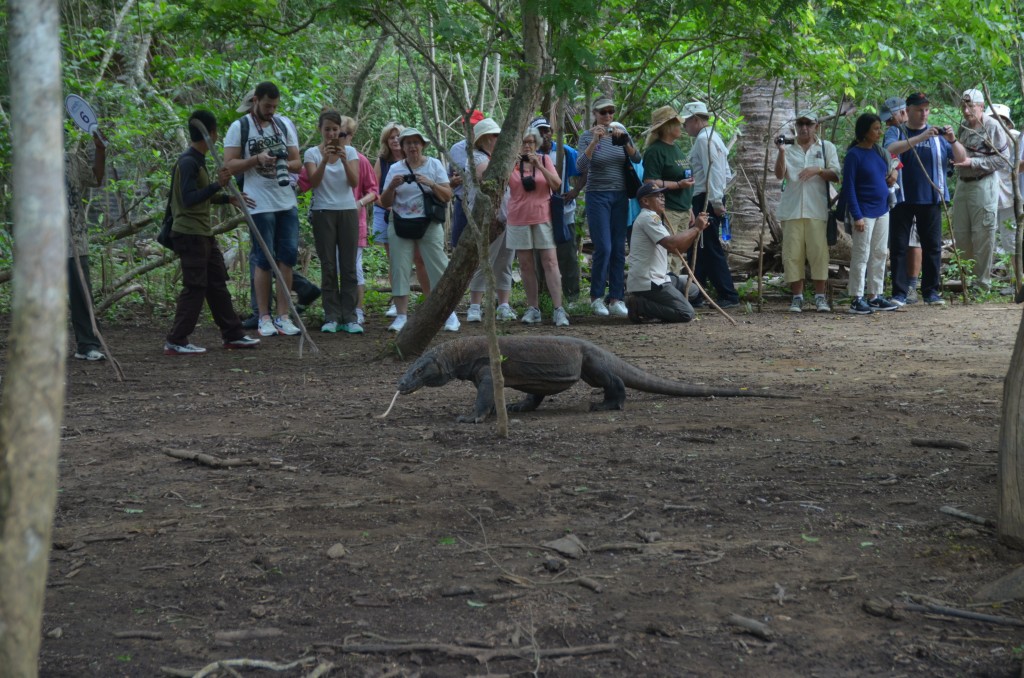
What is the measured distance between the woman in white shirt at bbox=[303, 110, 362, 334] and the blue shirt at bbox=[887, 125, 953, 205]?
19.7ft

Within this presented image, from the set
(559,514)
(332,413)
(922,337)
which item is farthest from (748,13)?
(559,514)

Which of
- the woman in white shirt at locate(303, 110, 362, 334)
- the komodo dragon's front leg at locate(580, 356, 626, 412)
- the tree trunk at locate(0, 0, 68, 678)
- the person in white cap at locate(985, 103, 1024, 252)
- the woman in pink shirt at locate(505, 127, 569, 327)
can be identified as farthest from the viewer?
the person in white cap at locate(985, 103, 1024, 252)

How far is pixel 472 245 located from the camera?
7.74m

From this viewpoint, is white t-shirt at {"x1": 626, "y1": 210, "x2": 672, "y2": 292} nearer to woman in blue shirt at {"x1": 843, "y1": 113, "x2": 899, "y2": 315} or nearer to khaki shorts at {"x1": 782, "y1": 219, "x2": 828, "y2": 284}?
khaki shorts at {"x1": 782, "y1": 219, "x2": 828, "y2": 284}

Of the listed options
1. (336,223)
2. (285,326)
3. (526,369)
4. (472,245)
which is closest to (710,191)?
(336,223)

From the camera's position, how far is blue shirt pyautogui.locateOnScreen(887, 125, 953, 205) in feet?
38.1

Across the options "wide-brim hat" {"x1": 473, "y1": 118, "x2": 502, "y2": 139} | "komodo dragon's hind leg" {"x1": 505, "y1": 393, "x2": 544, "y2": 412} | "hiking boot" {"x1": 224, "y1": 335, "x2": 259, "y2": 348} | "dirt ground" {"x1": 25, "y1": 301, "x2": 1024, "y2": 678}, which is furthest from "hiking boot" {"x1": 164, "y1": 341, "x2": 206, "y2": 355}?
"komodo dragon's hind leg" {"x1": 505, "y1": 393, "x2": 544, "y2": 412}

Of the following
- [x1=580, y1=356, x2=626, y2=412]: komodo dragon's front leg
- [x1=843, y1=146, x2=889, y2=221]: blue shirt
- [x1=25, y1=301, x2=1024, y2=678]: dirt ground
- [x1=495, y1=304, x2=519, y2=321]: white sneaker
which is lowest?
[x1=25, y1=301, x2=1024, y2=678]: dirt ground

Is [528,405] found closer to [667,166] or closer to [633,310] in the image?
[633,310]

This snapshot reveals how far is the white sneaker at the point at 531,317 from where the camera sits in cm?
1066

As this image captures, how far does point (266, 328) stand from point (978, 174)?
787 cm

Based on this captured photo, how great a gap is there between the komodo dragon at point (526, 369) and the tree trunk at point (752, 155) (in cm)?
818

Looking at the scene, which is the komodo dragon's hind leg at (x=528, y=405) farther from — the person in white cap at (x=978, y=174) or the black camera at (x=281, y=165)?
the person in white cap at (x=978, y=174)

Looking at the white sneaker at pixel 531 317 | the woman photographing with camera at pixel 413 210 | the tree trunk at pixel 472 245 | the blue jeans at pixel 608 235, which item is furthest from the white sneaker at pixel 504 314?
the tree trunk at pixel 472 245
